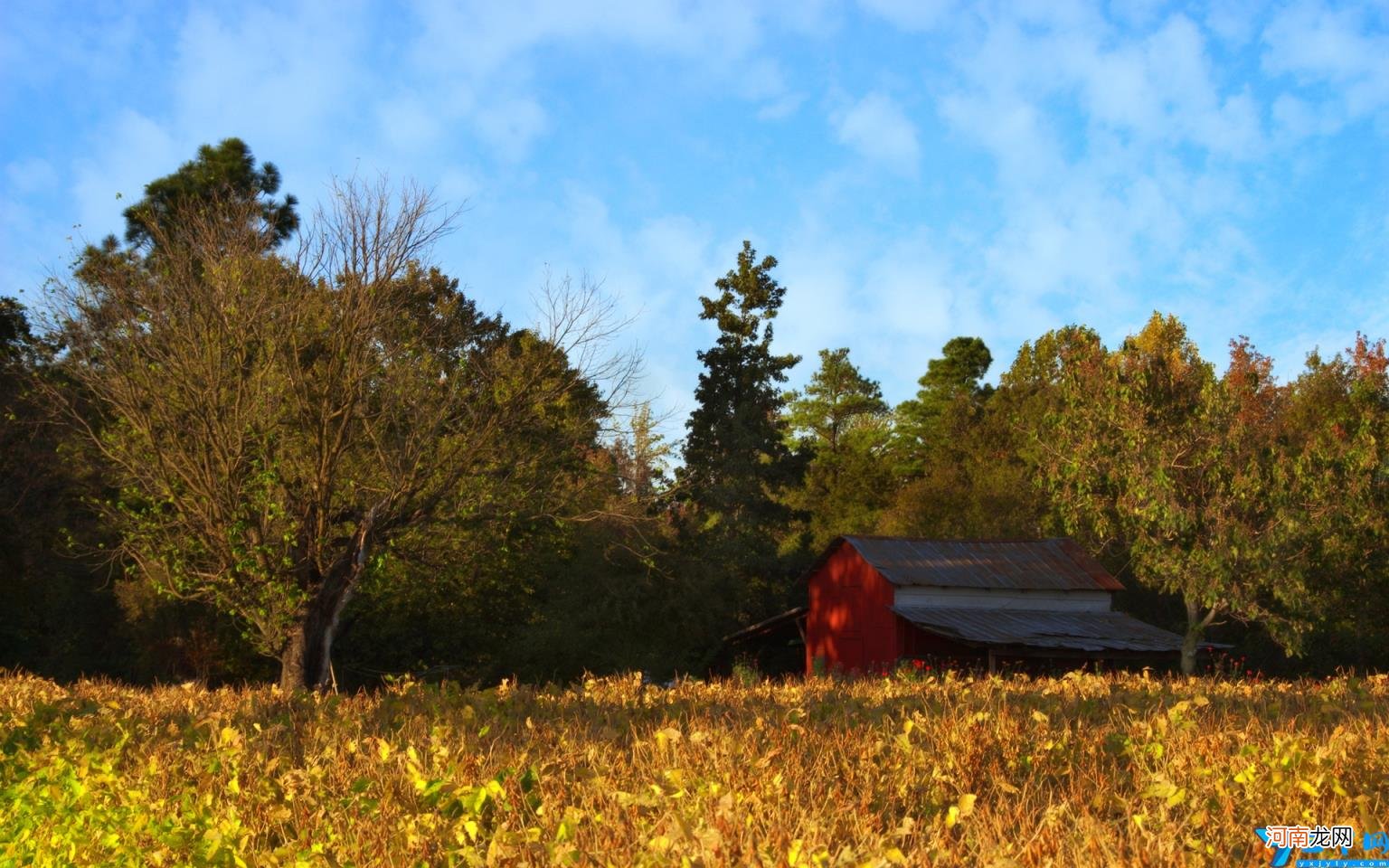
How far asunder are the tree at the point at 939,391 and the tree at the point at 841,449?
5.38 feet

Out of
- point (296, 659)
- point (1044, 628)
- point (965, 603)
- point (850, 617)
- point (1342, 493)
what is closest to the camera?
point (296, 659)

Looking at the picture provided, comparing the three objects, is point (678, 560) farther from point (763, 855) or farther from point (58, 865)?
point (763, 855)

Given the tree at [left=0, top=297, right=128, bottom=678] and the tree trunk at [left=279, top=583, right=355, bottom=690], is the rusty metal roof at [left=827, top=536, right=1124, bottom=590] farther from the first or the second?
the tree at [left=0, top=297, right=128, bottom=678]

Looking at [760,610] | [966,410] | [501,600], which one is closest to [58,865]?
[501,600]

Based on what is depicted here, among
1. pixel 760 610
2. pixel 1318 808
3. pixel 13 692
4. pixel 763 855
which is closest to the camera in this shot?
pixel 763 855

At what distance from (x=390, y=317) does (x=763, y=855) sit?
1701 cm

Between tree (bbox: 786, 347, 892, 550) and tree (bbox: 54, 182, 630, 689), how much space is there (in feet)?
112

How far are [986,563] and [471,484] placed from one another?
21065 mm

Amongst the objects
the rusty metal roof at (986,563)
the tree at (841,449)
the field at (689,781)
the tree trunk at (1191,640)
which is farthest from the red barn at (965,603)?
the field at (689,781)

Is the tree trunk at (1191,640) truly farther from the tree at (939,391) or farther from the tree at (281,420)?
the tree at (939,391)

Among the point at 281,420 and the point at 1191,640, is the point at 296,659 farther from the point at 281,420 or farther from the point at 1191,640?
the point at 1191,640

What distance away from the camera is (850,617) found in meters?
37.8

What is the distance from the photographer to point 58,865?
6.53m

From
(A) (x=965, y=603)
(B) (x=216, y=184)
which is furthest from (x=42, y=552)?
(A) (x=965, y=603)
